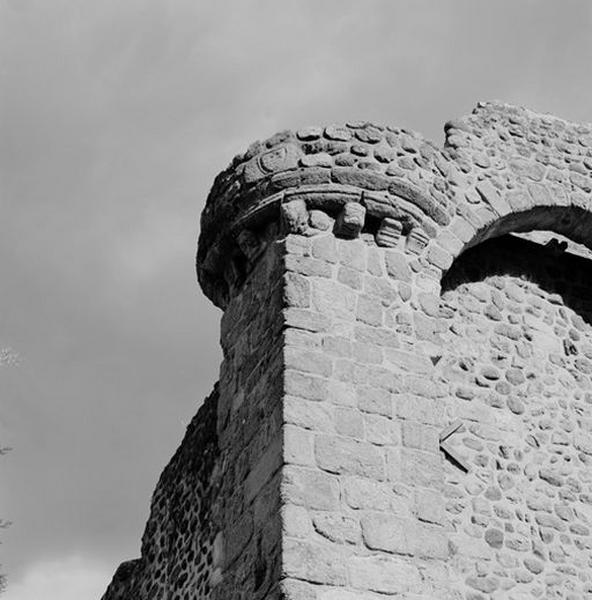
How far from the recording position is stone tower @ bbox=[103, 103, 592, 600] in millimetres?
6680

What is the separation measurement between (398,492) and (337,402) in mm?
611

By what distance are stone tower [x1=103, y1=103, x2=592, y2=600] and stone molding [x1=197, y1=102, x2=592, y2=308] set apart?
1 centimetres

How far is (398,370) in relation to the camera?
23.9 feet

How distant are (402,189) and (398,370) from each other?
1.26m

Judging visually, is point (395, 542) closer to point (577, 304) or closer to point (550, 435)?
point (550, 435)

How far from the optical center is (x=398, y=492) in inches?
269

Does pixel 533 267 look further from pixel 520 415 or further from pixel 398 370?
pixel 398 370

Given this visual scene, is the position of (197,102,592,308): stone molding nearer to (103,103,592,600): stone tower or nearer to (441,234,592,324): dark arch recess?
(103,103,592,600): stone tower

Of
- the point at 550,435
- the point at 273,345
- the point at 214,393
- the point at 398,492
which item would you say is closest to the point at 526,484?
the point at 550,435

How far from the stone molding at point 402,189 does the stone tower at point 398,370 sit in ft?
0.05

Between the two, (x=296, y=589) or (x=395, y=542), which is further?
(x=395, y=542)

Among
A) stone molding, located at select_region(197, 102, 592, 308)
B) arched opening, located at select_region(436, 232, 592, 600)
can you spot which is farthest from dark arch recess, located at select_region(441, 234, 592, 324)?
stone molding, located at select_region(197, 102, 592, 308)

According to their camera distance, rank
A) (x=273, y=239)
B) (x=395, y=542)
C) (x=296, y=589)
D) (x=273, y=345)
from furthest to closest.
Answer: (x=273, y=239)
(x=273, y=345)
(x=395, y=542)
(x=296, y=589)

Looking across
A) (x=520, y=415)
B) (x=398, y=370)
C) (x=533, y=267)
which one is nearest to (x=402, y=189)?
(x=398, y=370)
